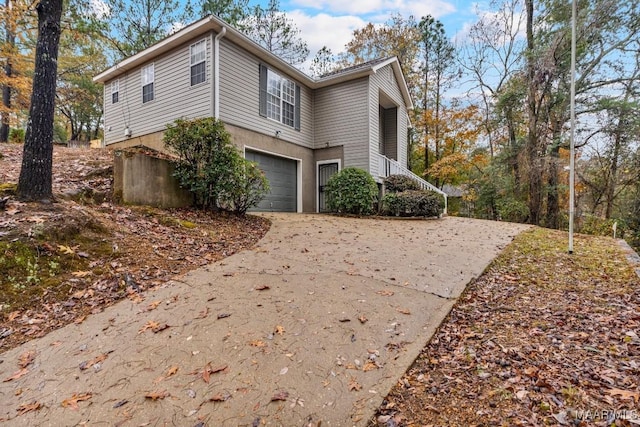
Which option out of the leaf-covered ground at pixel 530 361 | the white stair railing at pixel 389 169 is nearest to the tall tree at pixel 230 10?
the white stair railing at pixel 389 169

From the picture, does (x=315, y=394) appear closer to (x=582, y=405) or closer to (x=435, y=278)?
(x=582, y=405)

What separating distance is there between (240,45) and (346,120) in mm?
4621

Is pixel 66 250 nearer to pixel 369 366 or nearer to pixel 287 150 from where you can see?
pixel 369 366

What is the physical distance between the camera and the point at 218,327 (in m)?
2.86

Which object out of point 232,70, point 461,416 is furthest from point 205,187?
point 461,416

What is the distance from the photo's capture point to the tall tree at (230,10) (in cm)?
1816

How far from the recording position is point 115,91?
40.8 ft

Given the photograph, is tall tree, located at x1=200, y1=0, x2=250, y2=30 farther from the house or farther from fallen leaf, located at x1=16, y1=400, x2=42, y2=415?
fallen leaf, located at x1=16, y1=400, x2=42, y2=415

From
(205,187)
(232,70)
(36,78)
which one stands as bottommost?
(205,187)

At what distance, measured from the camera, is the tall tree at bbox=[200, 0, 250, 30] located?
59.6 ft

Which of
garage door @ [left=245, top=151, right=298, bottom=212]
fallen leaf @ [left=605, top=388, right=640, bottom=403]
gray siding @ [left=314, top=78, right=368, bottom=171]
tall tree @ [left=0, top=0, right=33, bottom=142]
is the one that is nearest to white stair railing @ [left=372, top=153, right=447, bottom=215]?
gray siding @ [left=314, top=78, right=368, bottom=171]

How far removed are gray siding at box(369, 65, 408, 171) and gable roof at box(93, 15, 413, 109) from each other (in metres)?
0.37

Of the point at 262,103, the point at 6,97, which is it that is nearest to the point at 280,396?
the point at 262,103

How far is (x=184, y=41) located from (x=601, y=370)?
11.7m
